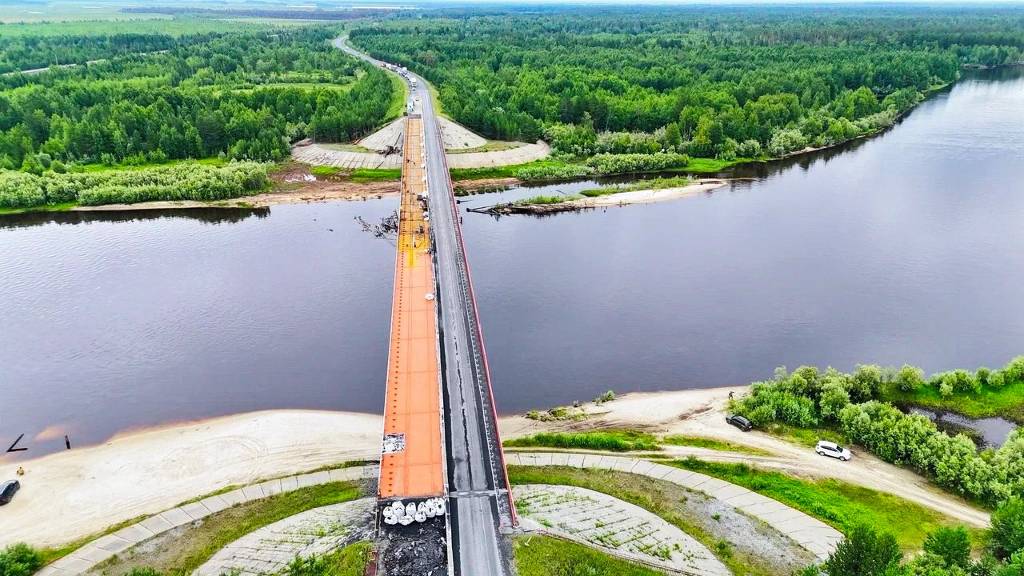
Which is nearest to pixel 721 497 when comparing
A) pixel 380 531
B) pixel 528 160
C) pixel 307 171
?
pixel 380 531

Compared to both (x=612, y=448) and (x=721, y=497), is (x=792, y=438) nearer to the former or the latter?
(x=721, y=497)

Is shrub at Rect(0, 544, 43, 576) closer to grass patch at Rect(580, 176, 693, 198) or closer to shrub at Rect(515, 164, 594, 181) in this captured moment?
grass patch at Rect(580, 176, 693, 198)

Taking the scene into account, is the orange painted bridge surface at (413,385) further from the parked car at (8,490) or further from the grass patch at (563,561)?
the parked car at (8,490)

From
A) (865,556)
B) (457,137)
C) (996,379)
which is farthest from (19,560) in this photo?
(457,137)

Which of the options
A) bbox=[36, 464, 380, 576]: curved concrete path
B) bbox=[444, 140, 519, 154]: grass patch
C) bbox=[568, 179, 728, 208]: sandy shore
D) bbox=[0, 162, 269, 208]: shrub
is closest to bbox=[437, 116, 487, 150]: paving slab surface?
bbox=[444, 140, 519, 154]: grass patch

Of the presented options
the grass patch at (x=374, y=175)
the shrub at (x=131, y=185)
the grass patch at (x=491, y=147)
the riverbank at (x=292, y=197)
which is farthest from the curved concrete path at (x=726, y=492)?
the grass patch at (x=491, y=147)
